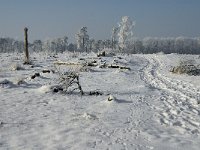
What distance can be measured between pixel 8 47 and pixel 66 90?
6292 inches

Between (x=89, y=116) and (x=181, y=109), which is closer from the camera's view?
(x=89, y=116)

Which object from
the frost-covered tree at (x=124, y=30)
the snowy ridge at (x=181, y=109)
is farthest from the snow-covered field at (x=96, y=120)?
the frost-covered tree at (x=124, y=30)

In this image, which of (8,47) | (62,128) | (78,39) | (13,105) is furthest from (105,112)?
(8,47)

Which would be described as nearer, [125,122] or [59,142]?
[59,142]

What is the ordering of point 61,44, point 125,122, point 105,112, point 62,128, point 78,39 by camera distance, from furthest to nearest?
point 61,44, point 78,39, point 105,112, point 125,122, point 62,128

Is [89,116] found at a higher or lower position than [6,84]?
lower

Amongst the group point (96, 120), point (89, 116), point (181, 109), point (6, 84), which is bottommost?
point (181, 109)

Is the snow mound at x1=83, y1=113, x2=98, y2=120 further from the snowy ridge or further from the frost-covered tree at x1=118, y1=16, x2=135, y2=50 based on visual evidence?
the frost-covered tree at x1=118, y1=16, x2=135, y2=50

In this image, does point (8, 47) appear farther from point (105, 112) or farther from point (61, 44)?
point (105, 112)

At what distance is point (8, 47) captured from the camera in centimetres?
16788

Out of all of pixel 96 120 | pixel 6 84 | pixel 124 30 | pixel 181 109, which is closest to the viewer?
pixel 96 120

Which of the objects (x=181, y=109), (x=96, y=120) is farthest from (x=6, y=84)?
(x=181, y=109)

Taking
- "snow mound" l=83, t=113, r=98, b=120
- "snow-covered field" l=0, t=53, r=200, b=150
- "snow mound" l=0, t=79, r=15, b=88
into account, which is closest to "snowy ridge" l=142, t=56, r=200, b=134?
"snow-covered field" l=0, t=53, r=200, b=150

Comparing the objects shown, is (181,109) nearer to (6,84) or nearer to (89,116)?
(89,116)
